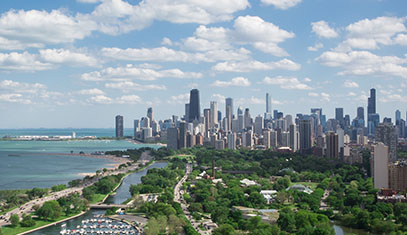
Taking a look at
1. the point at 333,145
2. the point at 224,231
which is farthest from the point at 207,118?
the point at 224,231

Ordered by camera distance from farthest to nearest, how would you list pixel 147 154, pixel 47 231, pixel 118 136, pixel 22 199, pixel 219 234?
pixel 118 136 < pixel 147 154 < pixel 22 199 < pixel 47 231 < pixel 219 234

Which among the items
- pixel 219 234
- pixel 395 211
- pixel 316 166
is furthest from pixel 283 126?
pixel 219 234

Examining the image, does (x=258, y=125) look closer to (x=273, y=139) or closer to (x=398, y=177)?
(x=273, y=139)

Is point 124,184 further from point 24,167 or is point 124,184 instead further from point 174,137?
point 174,137

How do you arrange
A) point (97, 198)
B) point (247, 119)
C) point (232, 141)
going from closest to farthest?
point (97, 198)
point (232, 141)
point (247, 119)

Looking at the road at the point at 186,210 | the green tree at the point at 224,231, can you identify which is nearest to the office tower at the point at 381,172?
the road at the point at 186,210

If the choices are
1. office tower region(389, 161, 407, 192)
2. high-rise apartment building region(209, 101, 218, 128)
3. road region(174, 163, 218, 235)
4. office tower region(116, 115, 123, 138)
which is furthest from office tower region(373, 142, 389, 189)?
office tower region(116, 115, 123, 138)
